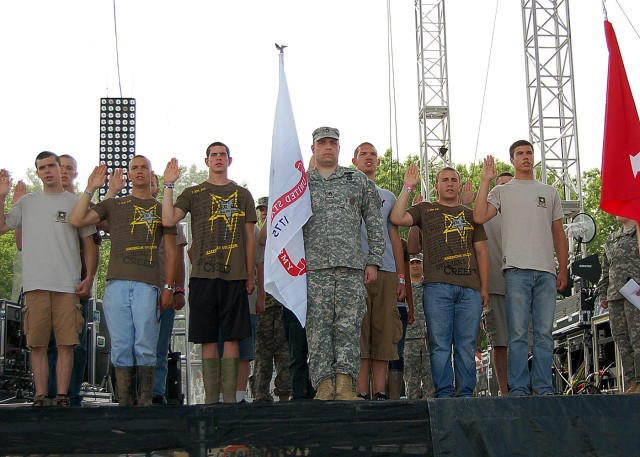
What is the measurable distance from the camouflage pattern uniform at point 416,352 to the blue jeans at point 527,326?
7.51 feet

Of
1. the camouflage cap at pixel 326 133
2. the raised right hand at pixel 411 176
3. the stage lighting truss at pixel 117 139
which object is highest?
the stage lighting truss at pixel 117 139

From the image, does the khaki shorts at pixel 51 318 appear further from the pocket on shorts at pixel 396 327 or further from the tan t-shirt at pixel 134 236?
the pocket on shorts at pixel 396 327

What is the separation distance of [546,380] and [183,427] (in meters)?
2.56

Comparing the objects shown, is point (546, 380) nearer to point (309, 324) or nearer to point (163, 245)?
point (309, 324)

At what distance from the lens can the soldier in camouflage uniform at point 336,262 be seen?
5637mm

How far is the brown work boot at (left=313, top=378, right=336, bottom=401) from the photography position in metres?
5.55

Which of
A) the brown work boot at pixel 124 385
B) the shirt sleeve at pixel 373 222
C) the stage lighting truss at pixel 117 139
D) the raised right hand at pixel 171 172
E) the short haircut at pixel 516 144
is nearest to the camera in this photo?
the brown work boot at pixel 124 385

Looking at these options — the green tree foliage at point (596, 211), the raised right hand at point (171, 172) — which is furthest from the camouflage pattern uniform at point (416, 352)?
the green tree foliage at point (596, 211)

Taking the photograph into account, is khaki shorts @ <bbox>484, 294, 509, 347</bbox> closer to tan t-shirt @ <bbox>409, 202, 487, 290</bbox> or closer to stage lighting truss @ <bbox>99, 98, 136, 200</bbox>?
tan t-shirt @ <bbox>409, 202, 487, 290</bbox>

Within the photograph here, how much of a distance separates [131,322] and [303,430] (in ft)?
4.96

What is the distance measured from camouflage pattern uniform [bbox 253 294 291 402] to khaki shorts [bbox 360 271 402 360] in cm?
113

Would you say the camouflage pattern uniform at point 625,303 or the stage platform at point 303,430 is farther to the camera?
the camouflage pattern uniform at point 625,303

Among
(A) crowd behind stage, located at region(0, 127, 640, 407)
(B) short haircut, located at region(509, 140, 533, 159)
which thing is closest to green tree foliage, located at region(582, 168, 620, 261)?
(B) short haircut, located at region(509, 140, 533, 159)

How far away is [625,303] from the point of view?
6496mm
